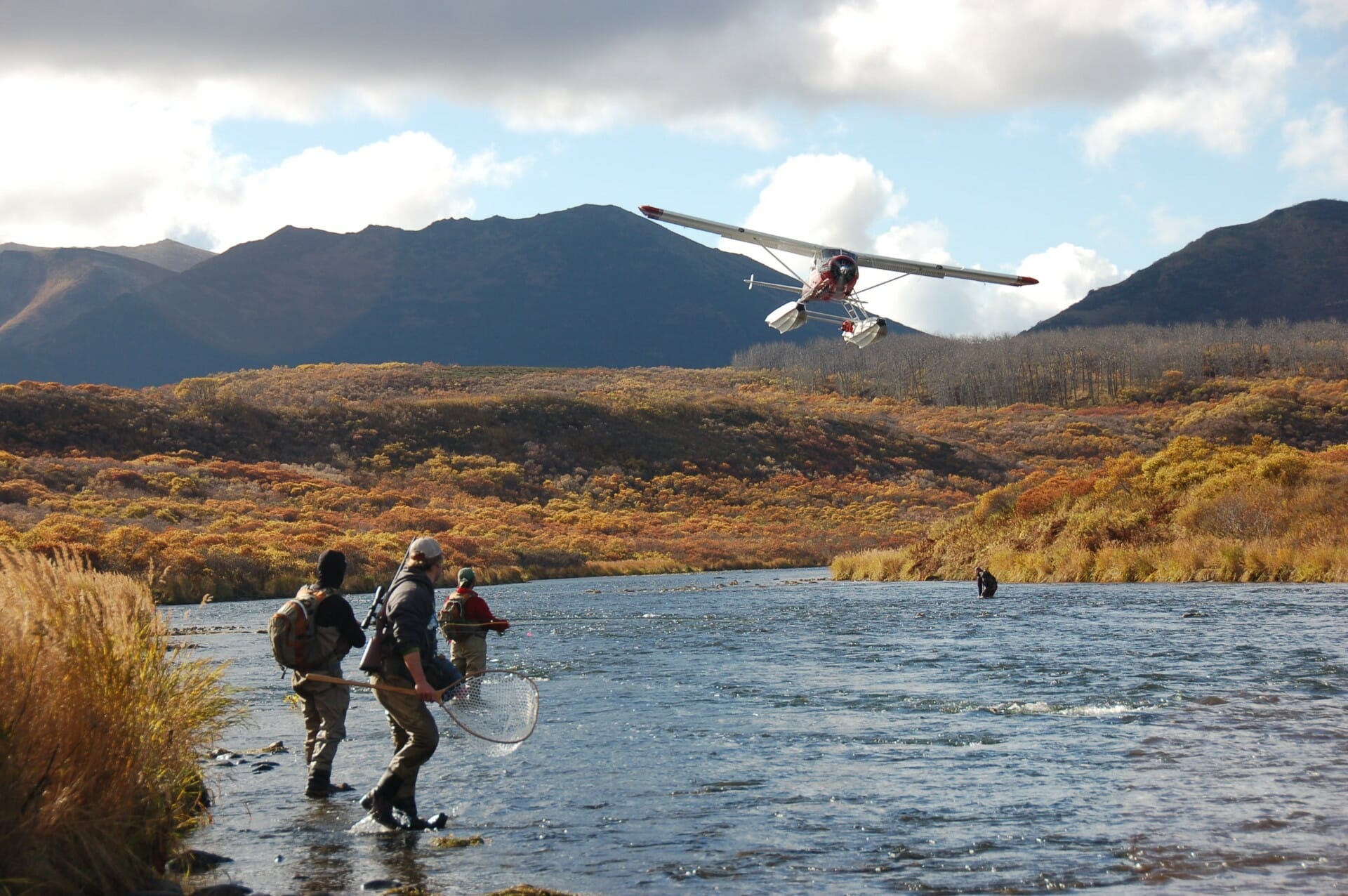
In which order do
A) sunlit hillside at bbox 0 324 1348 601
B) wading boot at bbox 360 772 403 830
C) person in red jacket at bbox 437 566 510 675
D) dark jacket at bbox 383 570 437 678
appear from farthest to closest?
sunlit hillside at bbox 0 324 1348 601 → person in red jacket at bbox 437 566 510 675 → wading boot at bbox 360 772 403 830 → dark jacket at bbox 383 570 437 678

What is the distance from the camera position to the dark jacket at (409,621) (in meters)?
9.12

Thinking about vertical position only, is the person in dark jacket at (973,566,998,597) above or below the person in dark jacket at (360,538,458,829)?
below

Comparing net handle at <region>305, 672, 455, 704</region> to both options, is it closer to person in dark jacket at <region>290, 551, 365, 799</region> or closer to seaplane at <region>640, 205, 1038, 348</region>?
person in dark jacket at <region>290, 551, 365, 799</region>

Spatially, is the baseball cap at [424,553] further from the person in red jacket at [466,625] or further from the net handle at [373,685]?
the person in red jacket at [466,625]

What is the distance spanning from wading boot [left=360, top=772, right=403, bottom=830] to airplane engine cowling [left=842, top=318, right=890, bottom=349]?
30.3 meters

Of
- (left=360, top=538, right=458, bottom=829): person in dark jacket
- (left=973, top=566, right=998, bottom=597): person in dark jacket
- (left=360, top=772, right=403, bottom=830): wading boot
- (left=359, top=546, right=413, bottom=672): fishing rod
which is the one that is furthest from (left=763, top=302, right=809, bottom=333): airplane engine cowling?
(left=360, top=772, right=403, bottom=830): wading boot

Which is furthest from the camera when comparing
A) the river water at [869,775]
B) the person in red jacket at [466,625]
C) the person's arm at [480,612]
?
the person in red jacket at [466,625]

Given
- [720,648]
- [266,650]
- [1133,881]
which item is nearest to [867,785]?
[1133,881]

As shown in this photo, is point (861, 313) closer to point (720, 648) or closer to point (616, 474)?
point (720, 648)

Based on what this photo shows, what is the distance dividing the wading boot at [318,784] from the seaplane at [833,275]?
26.3 metres

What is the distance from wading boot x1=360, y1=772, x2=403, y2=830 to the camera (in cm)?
948

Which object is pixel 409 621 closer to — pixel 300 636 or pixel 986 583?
pixel 300 636

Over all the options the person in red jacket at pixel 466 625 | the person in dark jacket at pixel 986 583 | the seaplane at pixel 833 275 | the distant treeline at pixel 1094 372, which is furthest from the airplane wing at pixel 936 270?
the distant treeline at pixel 1094 372

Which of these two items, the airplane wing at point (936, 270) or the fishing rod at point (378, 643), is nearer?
the fishing rod at point (378, 643)
